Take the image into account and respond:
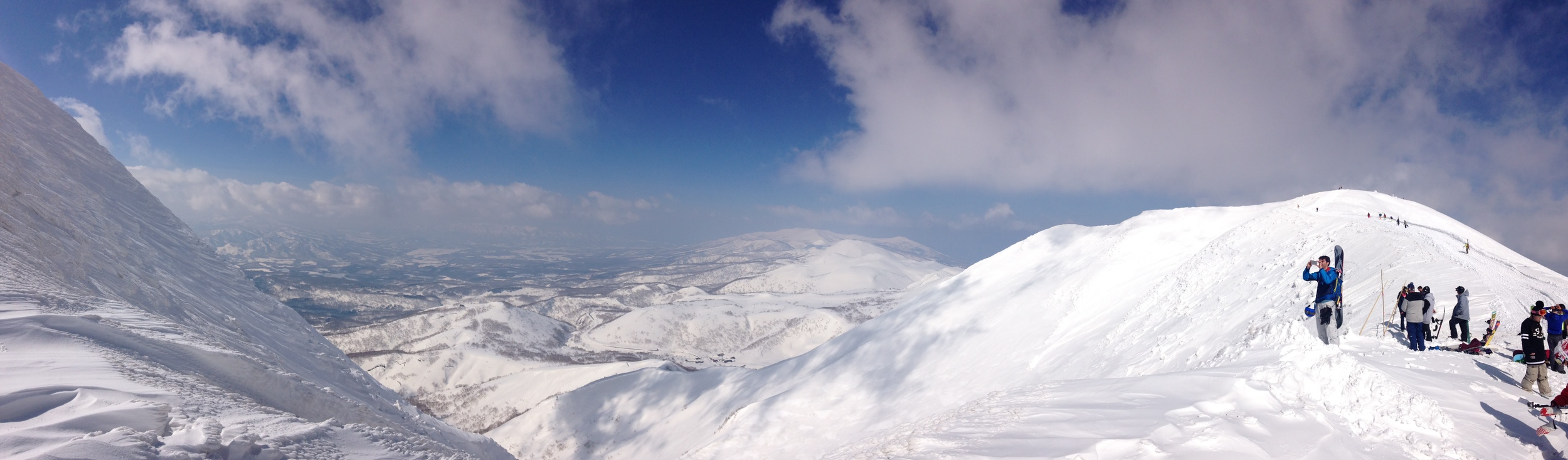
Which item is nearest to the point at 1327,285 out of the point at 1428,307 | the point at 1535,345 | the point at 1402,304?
the point at 1428,307

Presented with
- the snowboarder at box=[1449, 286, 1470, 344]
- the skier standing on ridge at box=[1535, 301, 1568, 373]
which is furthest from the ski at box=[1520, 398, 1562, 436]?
the snowboarder at box=[1449, 286, 1470, 344]

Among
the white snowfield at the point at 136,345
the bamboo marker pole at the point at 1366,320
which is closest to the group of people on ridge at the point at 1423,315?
the bamboo marker pole at the point at 1366,320

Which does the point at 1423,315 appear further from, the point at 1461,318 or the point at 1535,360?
the point at 1535,360

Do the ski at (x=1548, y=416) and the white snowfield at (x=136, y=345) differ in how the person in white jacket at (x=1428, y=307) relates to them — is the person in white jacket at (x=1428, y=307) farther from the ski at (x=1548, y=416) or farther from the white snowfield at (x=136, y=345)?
the white snowfield at (x=136, y=345)

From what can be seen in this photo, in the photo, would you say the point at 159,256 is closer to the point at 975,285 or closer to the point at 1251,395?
the point at 1251,395

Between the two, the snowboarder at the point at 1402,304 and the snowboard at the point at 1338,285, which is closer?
the snowboard at the point at 1338,285

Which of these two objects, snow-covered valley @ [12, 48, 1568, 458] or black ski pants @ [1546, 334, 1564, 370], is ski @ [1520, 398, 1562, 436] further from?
black ski pants @ [1546, 334, 1564, 370]
